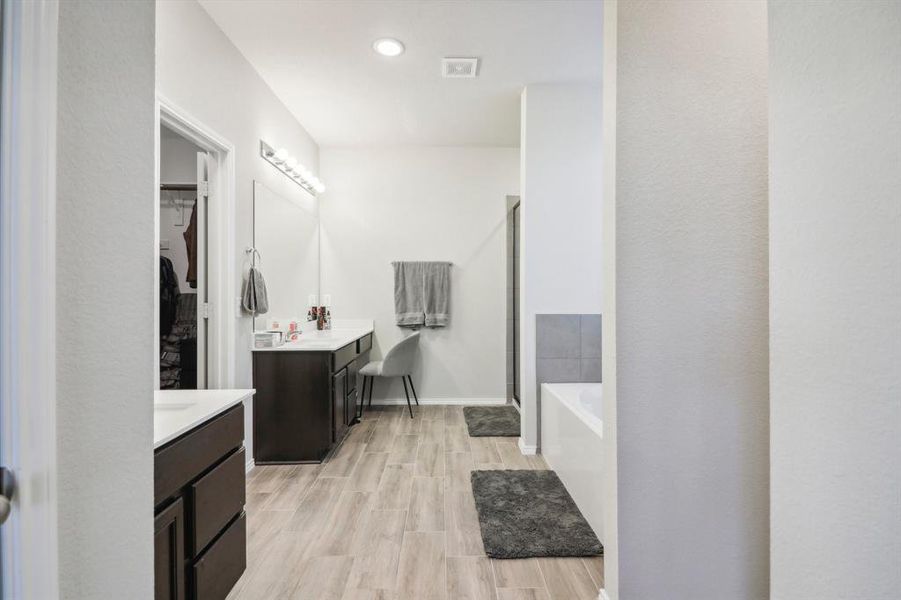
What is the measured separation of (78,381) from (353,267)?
3.82 metres

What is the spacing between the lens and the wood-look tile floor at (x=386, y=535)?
1661mm

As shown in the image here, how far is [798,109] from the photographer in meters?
0.75

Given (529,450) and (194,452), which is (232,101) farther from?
(529,450)

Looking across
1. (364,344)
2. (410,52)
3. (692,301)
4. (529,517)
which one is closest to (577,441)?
(529,517)

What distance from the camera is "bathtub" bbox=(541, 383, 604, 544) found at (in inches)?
79.1

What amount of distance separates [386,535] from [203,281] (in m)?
1.78

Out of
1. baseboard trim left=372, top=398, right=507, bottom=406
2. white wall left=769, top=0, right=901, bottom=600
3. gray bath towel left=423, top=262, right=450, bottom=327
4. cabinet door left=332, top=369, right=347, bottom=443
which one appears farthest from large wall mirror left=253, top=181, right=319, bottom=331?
white wall left=769, top=0, right=901, bottom=600

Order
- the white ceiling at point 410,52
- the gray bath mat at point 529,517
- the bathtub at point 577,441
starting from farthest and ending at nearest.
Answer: the white ceiling at point 410,52, the bathtub at point 577,441, the gray bath mat at point 529,517

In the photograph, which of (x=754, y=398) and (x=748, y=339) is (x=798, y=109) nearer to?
(x=748, y=339)

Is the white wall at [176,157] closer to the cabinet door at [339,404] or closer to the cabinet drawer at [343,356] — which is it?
the cabinet drawer at [343,356]

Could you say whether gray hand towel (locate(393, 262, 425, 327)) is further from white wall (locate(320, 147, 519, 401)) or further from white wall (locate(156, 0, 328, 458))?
white wall (locate(156, 0, 328, 458))

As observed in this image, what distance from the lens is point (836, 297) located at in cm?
71

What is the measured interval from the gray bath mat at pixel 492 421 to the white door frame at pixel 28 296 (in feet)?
10.2

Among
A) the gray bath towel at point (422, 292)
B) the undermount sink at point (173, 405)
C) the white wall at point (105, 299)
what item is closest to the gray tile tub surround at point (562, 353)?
the gray bath towel at point (422, 292)
